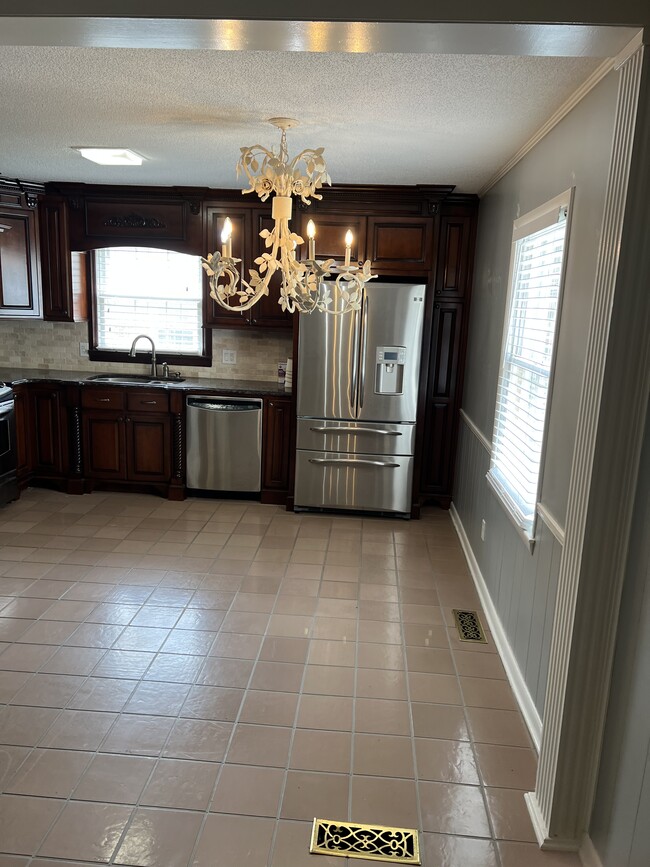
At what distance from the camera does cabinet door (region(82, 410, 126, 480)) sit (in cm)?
518

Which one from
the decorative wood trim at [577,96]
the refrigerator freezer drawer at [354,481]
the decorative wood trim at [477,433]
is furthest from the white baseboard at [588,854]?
the refrigerator freezer drawer at [354,481]

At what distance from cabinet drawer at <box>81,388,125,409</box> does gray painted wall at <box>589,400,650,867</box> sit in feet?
13.6

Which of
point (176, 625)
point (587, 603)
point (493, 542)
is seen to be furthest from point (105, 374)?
point (587, 603)

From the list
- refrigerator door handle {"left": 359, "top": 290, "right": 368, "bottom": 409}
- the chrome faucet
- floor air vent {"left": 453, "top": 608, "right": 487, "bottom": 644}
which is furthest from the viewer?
the chrome faucet

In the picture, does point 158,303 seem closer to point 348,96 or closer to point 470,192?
point 470,192

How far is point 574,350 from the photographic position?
91.1 inches

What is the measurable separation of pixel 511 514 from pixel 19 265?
4.16 metres

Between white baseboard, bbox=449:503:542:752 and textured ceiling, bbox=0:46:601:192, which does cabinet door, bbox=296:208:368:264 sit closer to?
textured ceiling, bbox=0:46:601:192

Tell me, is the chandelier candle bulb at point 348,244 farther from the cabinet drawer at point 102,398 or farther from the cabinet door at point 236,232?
the cabinet drawer at point 102,398

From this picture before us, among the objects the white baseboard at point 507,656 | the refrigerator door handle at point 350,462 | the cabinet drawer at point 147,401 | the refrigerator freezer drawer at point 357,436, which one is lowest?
the white baseboard at point 507,656

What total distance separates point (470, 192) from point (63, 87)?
299cm

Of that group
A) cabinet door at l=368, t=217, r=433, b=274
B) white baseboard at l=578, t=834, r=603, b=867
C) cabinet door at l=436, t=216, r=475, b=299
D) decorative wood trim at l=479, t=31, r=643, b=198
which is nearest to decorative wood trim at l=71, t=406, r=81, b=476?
cabinet door at l=368, t=217, r=433, b=274

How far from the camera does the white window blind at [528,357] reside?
2.64 metres

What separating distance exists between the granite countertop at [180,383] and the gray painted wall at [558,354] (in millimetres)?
1765
